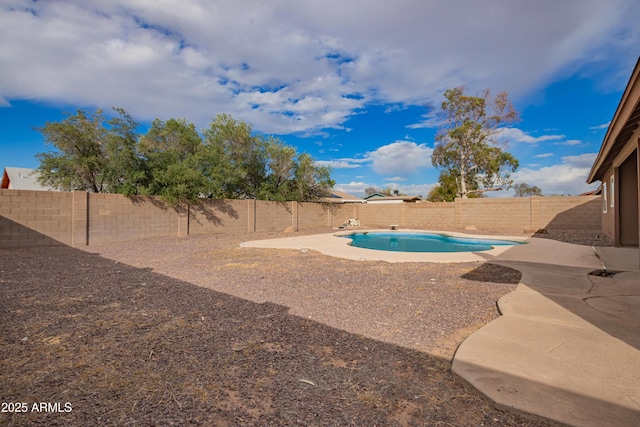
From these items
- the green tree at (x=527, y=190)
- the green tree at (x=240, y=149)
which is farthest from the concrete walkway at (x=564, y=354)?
the green tree at (x=527, y=190)

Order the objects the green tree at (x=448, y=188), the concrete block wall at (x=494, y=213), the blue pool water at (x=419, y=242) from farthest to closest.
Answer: the green tree at (x=448, y=188)
the concrete block wall at (x=494, y=213)
the blue pool water at (x=419, y=242)

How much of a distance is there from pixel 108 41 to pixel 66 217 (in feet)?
20.0

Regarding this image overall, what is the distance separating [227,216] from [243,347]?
13470 mm

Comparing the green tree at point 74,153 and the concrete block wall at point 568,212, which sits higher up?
the green tree at point 74,153

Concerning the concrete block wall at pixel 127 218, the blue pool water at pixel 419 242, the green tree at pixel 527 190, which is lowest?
the blue pool water at pixel 419 242

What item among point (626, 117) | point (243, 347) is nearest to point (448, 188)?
point (626, 117)

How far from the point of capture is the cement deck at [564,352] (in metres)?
1.88

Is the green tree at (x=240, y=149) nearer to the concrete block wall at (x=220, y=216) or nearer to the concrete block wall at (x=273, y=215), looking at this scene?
the concrete block wall at (x=273, y=215)

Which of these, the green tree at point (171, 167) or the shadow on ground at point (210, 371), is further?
the green tree at point (171, 167)

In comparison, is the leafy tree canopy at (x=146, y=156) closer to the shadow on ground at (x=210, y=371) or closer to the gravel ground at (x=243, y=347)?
the gravel ground at (x=243, y=347)

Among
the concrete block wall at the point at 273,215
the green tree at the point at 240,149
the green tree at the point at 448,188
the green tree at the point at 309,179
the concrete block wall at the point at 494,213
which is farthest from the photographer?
the green tree at the point at 448,188

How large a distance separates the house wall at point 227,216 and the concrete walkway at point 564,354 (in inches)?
497

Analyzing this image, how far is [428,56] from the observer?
13.4 metres

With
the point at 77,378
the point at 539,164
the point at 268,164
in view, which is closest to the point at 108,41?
the point at 268,164
